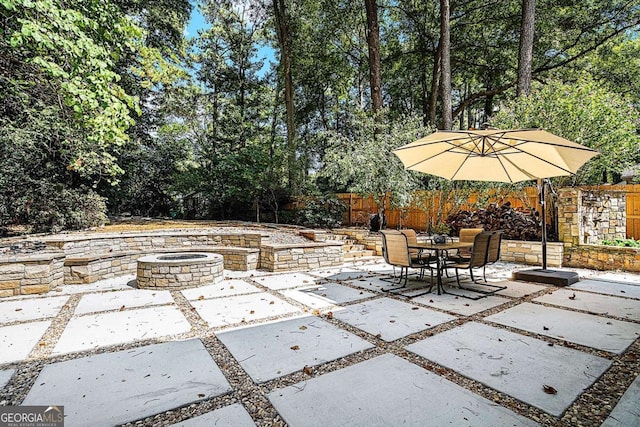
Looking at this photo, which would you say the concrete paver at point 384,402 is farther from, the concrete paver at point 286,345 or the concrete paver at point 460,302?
the concrete paver at point 460,302

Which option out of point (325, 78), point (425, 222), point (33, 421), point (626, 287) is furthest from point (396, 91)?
point (33, 421)

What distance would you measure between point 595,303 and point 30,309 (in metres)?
7.24

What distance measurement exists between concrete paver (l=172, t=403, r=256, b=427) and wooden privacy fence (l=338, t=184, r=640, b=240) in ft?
26.8

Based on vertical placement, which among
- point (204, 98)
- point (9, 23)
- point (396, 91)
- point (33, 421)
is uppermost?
point (396, 91)

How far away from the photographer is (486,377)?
7.68 ft

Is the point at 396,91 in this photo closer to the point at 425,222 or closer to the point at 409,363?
the point at 425,222

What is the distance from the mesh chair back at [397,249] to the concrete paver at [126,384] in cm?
313

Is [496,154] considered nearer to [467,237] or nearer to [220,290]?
[467,237]

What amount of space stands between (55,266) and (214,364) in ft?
13.8

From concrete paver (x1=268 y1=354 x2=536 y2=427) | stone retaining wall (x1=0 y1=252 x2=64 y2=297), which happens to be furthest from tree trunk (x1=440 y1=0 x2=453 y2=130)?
stone retaining wall (x1=0 y1=252 x2=64 y2=297)

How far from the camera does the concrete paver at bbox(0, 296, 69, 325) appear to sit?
3.75 metres

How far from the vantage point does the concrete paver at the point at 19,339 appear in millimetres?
2730

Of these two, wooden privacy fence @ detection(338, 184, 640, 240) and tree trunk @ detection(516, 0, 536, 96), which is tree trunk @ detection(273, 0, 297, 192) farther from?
tree trunk @ detection(516, 0, 536, 96)

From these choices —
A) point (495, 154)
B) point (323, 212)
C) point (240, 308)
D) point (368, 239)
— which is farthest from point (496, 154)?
point (323, 212)
